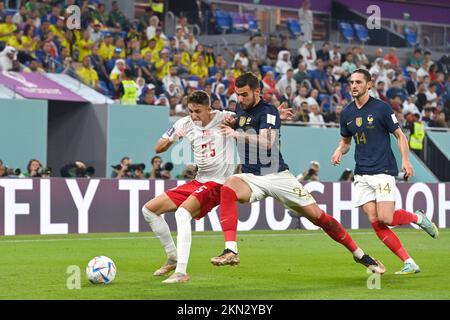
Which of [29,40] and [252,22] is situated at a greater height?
[252,22]

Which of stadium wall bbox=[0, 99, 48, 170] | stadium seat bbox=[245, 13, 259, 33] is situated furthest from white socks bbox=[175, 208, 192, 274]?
stadium seat bbox=[245, 13, 259, 33]

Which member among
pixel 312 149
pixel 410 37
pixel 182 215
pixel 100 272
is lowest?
pixel 100 272

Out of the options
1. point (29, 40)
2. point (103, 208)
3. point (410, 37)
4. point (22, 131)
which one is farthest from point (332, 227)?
point (410, 37)

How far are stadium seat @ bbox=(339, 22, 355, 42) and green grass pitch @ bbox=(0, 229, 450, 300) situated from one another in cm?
1571

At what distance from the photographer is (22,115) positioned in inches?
943

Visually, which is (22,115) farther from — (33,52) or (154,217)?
(154,217)

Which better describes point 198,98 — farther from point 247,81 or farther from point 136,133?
point 136,133

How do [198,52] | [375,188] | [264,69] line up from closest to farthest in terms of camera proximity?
[375,188], [198,52], [264,69]

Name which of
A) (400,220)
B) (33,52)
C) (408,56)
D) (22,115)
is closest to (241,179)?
(400,220)

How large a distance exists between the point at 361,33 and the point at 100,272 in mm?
26297

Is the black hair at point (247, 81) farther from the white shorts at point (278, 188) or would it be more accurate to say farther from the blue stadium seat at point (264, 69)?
the blue stadium seat at point (264, 69)

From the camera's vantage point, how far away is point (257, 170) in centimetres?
1148

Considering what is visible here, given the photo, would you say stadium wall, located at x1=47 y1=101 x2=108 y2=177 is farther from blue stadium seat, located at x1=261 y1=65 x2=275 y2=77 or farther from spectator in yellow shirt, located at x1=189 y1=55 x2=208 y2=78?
blue stadium seat, located at x1=261 y1=65 x2=275 y2=77

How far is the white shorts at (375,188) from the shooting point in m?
12.2
